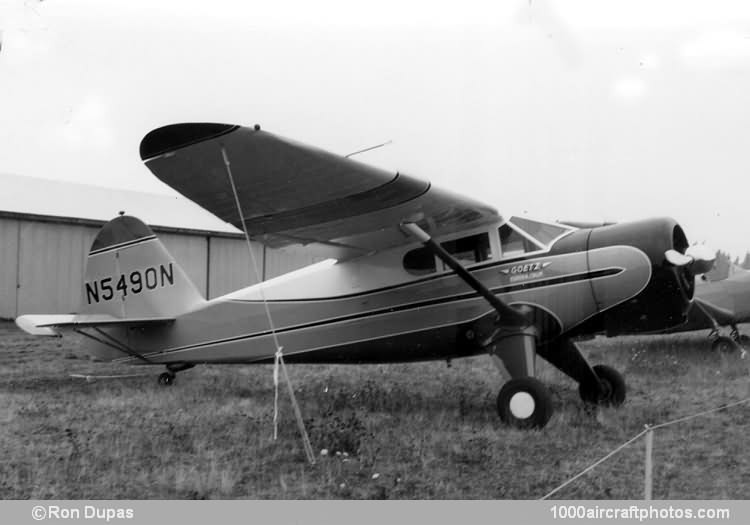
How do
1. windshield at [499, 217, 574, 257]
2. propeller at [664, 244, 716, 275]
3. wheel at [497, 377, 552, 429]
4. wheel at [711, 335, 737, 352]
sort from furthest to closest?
1. wheel at [711, 335, 737, 352]
2. windshield at [499, 217, 574, 257]
3. propeller at [664, 244, 716, 275]
4. wheel at [497, 377, 552, 429]

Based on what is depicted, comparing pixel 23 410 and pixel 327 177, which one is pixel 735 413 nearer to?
pixel 327 177

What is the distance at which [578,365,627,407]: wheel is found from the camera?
6527 millimetres

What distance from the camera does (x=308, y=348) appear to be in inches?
276

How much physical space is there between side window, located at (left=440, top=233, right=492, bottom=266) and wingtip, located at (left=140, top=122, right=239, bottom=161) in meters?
2.90

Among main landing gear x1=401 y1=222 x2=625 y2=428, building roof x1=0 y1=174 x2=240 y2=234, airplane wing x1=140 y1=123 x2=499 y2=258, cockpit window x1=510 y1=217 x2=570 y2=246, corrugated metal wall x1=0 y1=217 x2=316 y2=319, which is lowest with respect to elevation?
main landing gear x1=401 y1=222 x2=625 y2=428

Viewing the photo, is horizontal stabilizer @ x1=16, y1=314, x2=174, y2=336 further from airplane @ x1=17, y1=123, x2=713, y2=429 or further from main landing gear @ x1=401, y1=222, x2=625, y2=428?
main landing gear @ x1=401, y1=222, x2=625, y2=428

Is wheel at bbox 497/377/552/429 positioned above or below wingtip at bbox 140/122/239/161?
below

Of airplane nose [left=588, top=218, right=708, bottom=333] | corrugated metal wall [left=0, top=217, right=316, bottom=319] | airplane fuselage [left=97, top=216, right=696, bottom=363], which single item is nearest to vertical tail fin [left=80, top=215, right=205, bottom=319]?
airplane fuselage [left=97, top=216, right=696, bottom=363]

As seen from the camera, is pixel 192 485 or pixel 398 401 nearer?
pixel 192 485

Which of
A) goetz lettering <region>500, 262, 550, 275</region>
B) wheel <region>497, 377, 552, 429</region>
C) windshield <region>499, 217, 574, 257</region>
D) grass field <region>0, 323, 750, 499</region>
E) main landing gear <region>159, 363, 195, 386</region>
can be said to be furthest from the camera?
main landing gear <region>159, 363, 195, 386</region>

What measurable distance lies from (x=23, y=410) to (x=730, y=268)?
37.8 ft

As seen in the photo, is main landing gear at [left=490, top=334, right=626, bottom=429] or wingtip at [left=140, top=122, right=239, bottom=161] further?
main landing gear at [left=490, top=334, right=626, bottom=429]

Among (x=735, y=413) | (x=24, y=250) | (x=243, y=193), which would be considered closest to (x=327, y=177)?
(x=243, y=193)
